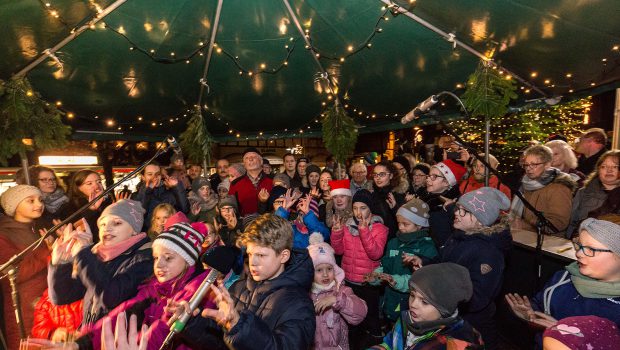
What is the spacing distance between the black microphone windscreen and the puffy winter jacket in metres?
1.79

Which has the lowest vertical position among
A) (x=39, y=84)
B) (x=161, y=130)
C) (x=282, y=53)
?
(x=161, y=130)

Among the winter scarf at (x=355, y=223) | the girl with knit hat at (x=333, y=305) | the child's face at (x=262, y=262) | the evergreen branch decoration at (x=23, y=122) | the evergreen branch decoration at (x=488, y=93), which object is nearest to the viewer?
the child's face at (x=262, y=262)

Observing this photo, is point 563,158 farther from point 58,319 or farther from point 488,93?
point 58,319

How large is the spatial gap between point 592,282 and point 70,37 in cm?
606

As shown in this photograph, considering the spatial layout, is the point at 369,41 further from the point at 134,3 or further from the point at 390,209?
the point at 134,3

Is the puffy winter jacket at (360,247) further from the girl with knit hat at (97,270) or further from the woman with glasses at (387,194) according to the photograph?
the girl with knit hat at (97,270)

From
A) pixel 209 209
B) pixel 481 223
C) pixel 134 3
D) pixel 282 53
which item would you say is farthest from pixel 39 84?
pixel 481 223

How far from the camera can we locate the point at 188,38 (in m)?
5.07

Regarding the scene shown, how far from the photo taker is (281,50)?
565 cm

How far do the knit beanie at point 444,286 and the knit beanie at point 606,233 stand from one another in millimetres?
719

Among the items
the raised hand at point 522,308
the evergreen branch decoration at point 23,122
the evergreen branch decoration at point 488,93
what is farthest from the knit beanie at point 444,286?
the evergreen branch decoration at point 23,122

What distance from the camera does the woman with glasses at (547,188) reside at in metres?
3.26

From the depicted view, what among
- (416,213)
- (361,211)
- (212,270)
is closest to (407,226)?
(416,213)

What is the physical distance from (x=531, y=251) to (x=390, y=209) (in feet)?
5.18
